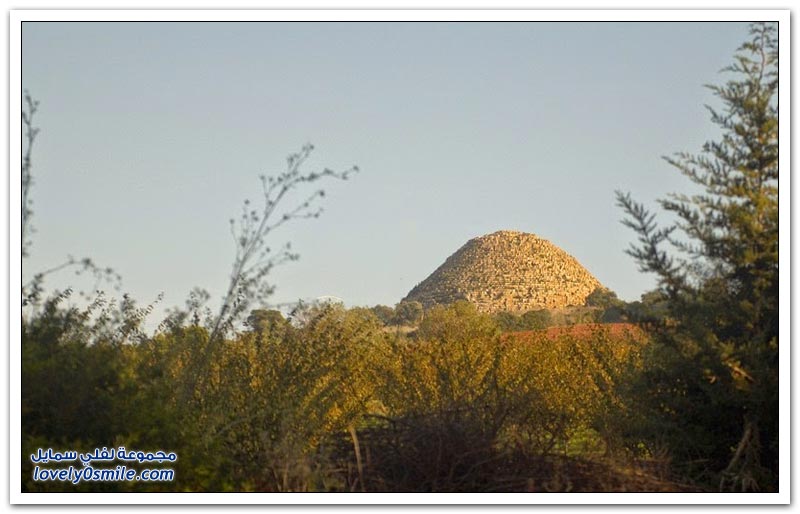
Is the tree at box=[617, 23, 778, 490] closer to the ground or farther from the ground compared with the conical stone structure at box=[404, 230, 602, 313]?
closer to the ground

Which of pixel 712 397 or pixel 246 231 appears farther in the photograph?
pixel 246 231

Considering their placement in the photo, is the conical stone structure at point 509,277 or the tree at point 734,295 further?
the conical stone structure at point 509,277

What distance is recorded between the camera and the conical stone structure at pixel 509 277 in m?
81.3

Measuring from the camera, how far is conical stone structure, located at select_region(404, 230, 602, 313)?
81312 millimetres

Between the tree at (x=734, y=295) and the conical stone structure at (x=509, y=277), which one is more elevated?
the conical stone structure at (x=509, y=277)

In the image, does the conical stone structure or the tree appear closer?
the tree

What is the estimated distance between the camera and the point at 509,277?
280ft

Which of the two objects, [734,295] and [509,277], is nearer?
[734,295]

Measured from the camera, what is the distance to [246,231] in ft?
30.2

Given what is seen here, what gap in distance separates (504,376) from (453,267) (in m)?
74.8

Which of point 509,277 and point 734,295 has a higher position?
point 509,277

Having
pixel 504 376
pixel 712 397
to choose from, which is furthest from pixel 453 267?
pixel 712 397
